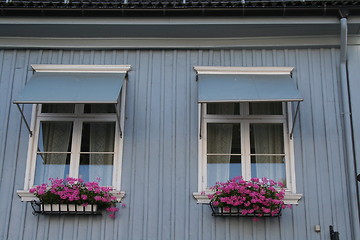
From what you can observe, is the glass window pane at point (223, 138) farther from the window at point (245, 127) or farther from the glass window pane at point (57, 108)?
the glass window pane at point (57, 108)

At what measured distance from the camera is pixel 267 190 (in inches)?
314

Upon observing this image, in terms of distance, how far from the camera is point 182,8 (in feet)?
28.7

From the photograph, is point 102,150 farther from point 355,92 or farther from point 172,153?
point 355,92

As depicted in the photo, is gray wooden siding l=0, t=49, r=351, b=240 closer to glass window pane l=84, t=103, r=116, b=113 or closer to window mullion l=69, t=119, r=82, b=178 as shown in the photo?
glass window pane l=84, t=103, r=116, b=113

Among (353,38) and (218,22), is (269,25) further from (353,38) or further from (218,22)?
(353,38)

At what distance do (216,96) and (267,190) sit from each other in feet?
5.07

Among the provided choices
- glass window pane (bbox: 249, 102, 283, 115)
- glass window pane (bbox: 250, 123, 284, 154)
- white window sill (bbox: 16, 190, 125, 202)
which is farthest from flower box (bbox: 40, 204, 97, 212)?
glass window pane (bbox: 249, 102, 283, 115)

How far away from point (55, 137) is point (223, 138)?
2.65 meters

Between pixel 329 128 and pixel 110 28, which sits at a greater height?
pixel 110 28

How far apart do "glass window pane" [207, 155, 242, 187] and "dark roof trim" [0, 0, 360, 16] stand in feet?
7.44

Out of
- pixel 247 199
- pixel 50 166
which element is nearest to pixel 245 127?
pixel 247 199

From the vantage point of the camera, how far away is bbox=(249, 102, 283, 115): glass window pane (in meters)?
8.98

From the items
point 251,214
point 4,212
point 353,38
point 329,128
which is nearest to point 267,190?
point 251,214

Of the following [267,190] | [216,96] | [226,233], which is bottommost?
[226,233]
